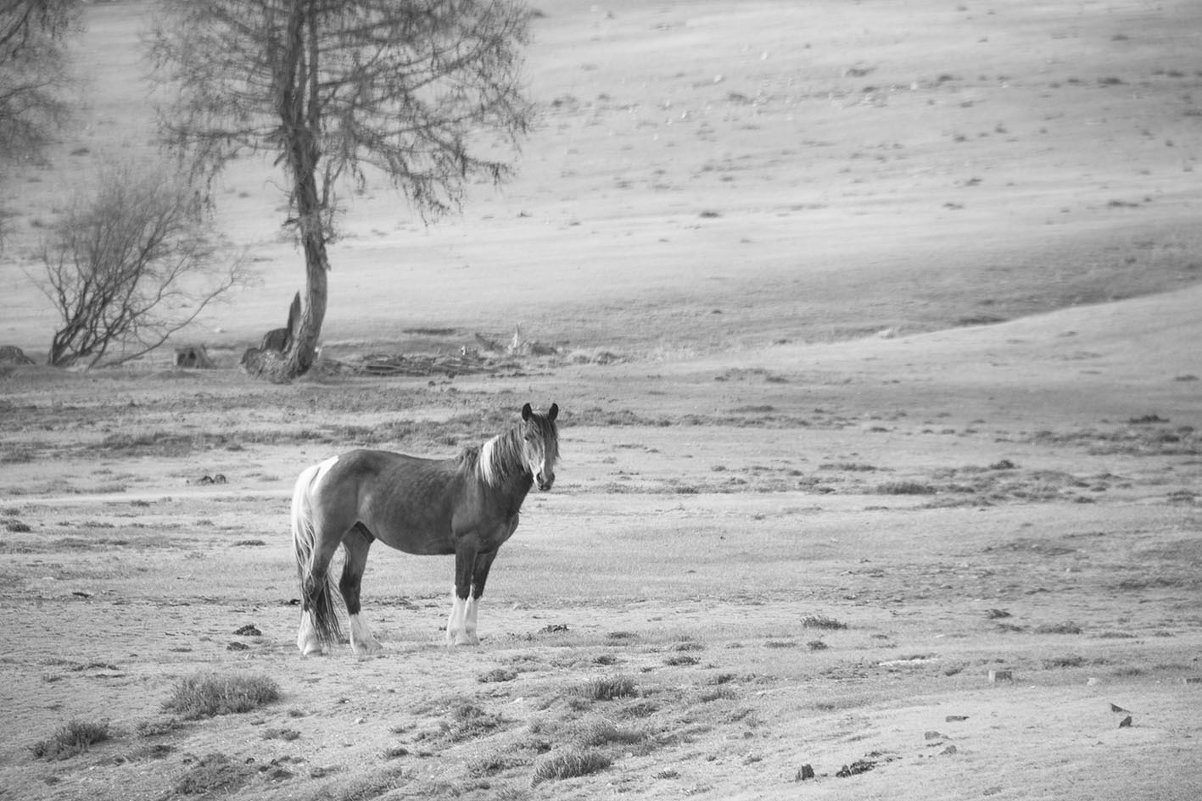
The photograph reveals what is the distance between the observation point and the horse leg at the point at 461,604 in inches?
520

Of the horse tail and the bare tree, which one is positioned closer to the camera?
the horse tail

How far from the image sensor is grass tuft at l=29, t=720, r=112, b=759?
1108cm

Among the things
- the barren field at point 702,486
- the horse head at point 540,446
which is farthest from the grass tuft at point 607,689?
the horse head at point 540,446

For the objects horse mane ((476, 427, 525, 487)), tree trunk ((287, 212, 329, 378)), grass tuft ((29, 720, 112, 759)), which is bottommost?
grass tuft ((29, 720, 112, 759))

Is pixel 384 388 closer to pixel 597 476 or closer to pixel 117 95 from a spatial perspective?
pixel 597 476

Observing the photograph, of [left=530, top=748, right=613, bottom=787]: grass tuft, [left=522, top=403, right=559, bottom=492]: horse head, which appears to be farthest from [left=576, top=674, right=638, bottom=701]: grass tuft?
[left=522, top=403, right=559, bottom=492]: horse head

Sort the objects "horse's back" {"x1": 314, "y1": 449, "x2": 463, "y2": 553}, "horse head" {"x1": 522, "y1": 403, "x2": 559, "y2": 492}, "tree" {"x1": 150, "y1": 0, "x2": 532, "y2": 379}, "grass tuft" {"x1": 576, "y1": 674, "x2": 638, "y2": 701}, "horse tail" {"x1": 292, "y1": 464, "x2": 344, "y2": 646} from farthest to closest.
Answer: "tree" {"x1": 150, "y1": 0, "x2": 532, "y2": 379}, "horse's back" {"x1": 314, "y1": 449, "x2": 463, "y2": 553}, "horse tail" {"x1": 292, "y1": 464, "x2": 344, "y2": 646}, "horse head" {"x1": 522, "y1": 403, "x2": 559, "y2": 492}, "grass tuft" {"x1": 576, "y1": 674, "x2": 638, "y2": 701}

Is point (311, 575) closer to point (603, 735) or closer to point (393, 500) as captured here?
point (393, 500)

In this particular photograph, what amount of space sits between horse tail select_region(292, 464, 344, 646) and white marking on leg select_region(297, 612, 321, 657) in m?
0.04

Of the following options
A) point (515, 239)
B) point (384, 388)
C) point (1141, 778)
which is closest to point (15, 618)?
point (1141, 778)

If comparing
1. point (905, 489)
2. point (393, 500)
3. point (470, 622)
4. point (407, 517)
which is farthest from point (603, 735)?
point (905, 489)

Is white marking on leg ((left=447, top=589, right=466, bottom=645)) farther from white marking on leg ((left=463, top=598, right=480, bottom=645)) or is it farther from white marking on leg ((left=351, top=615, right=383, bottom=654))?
white marking on leg ((left=351, top=615, right=383, bottom=654))

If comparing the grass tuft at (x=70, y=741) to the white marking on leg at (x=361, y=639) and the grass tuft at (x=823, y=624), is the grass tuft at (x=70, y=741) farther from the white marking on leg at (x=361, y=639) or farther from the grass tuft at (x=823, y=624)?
the grass tuft at (x=823, y=624)

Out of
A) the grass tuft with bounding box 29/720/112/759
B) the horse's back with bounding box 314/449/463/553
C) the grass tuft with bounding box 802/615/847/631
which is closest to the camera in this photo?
the grass tuft with bounding box 29/720/112/759
